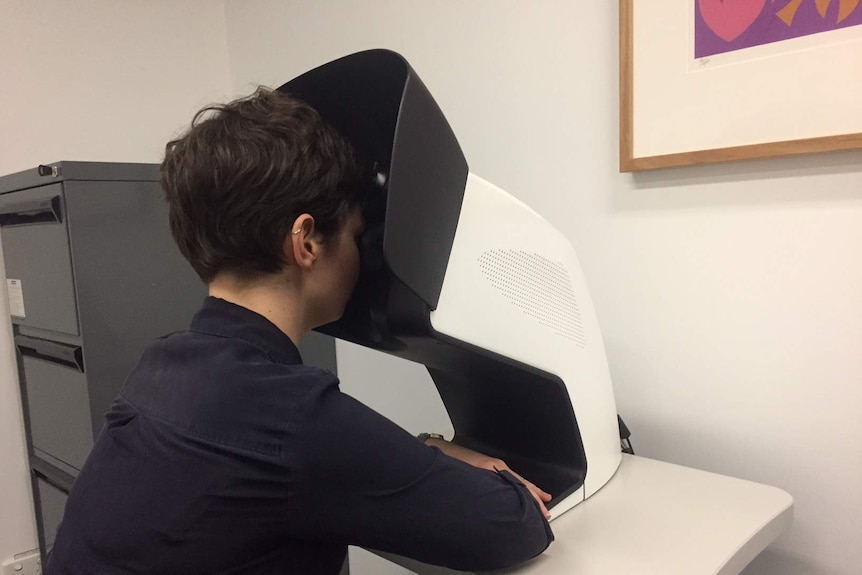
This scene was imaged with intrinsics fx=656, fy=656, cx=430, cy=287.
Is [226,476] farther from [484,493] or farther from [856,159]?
[856,159]

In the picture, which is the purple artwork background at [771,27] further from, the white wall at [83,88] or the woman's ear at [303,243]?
the white wall at [83,88]

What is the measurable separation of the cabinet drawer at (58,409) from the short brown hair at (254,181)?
0.93m

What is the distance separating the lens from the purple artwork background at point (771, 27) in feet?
3.16

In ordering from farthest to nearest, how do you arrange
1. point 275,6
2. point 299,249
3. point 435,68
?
point 275,6
point 435,68
point 299,249

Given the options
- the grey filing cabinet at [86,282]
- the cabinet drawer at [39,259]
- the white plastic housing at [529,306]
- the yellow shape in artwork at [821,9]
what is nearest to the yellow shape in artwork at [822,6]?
the yellow shape in artwork at [821,9]

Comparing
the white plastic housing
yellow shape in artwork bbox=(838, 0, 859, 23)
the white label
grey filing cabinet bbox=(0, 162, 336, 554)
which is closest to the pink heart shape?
yellow shape in artwork bbox=(838, 0, 859, 23)

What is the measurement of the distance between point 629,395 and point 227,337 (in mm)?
836

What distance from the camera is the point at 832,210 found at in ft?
3.32

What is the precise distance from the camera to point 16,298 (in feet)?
5.90

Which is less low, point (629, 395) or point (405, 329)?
point (405, 329)

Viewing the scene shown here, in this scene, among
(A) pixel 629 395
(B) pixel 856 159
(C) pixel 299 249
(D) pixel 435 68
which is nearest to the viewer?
(C) pixel 299 249

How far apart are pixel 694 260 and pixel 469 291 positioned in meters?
0.54

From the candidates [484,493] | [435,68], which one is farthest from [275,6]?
[484,493]

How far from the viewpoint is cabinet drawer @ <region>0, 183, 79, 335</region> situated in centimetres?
150
